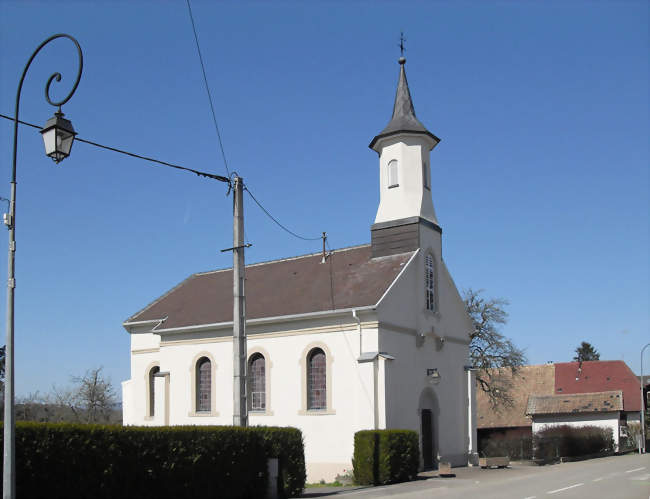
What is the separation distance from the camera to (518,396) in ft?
196

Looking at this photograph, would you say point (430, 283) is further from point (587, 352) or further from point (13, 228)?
point (587, 352)

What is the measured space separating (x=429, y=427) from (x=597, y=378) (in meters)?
36.5

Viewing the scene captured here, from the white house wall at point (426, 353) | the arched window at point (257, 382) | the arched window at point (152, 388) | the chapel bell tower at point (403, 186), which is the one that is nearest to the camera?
the white house wall at point (426, 353)

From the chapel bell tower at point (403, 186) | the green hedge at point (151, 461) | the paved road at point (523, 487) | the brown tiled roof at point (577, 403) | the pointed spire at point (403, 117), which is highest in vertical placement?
the pointed spire at point (403, 117)

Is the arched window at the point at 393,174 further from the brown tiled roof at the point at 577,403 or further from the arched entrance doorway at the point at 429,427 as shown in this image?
the brown tiled roof at the point at 577,403

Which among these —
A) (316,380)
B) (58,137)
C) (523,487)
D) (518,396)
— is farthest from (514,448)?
(58,137)

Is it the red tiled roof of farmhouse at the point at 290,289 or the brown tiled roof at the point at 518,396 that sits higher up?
the red tiled roof of farmhouse at the point at 290,289

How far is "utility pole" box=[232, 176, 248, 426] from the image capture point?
58.9 feet

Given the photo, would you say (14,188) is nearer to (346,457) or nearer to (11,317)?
(11,317)

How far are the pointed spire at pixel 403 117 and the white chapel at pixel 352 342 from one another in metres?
0.06

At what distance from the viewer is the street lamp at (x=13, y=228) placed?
10852 mm

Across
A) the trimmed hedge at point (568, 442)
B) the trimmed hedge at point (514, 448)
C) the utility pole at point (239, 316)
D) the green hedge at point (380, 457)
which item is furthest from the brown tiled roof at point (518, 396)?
the utility pole at point (239, 316)

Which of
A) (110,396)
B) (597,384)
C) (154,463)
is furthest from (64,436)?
(597,384)

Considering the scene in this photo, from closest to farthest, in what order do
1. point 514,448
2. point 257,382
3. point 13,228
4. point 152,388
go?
point 13,228, point 257,382, point 152,388, point 514,448
